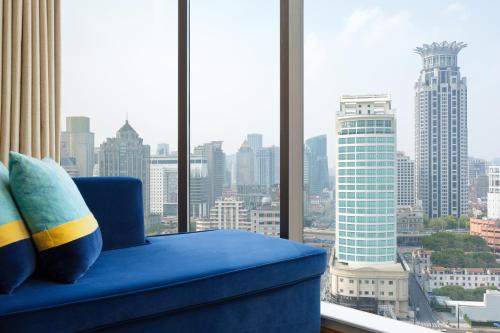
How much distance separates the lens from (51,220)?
137 cm

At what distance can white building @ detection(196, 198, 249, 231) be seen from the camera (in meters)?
2.84

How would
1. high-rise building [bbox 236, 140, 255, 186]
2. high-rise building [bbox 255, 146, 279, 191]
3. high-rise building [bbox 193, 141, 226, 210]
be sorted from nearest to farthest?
1. high-rise building [bbox 255, 146, 279, 191]
2. high-rise building [bbox 236, 140, 255, 186]
3. high-rise building [bbox 193, 141, 226, 210]

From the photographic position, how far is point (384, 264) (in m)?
2.29

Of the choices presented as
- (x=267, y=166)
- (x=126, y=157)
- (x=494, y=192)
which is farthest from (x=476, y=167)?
(x=126, y=157)

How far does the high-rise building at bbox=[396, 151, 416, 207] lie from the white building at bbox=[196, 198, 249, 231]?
0.95 meters

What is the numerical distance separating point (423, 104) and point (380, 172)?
39 cm

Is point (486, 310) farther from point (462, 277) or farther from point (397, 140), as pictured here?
point (397, 140)

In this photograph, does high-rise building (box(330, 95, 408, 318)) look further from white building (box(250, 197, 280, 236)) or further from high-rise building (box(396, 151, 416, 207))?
white building (box(250, 197, 280, 236))

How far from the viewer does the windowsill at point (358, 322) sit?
2010mm

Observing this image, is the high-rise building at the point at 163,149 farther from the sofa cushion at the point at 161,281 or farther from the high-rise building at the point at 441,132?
the high-rise building at the point at 441,132

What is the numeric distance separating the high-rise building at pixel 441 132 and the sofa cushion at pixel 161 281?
657 millimetres

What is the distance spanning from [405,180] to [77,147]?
2150 millimetres

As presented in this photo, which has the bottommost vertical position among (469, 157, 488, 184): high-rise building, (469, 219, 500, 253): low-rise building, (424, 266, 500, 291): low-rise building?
(424, 266, 500, 291): low-rise building

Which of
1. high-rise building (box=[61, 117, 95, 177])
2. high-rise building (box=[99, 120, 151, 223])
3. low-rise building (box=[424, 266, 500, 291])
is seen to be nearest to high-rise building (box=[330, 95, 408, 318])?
low-rise building (box=[424, 266, 500, 291])
